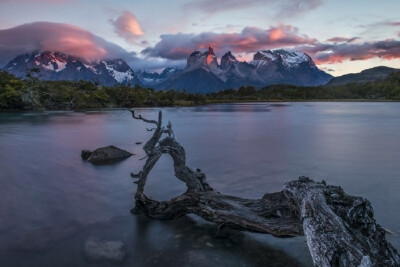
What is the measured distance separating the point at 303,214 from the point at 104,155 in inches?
652

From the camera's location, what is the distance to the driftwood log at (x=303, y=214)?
206 inches

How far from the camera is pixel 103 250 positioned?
325 inches

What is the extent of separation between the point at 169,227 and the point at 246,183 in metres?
6.44

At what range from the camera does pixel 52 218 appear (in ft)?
34.6

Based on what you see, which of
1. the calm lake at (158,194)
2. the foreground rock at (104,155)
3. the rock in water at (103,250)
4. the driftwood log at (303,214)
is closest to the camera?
the driftwood log at (303,214)

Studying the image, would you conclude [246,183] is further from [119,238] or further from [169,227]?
[119,238]

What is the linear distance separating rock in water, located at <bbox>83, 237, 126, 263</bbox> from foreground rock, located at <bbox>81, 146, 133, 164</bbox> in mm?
11417

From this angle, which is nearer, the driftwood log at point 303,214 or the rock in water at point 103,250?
the driftwood log at point 303,214

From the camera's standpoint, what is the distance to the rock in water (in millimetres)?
7848

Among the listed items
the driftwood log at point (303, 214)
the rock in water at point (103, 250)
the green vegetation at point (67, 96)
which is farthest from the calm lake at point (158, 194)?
the green vegetation at point (67, 96)

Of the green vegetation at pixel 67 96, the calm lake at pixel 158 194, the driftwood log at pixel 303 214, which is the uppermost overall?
the green vegetation at pixel 67 96

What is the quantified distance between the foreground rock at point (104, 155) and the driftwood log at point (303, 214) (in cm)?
975

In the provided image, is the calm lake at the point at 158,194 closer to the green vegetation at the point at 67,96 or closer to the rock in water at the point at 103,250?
the rock in water at the point at 103,250

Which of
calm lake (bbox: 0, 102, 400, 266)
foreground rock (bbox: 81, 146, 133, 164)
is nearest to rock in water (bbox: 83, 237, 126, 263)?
calm lake (bbox: 0, 102, 400, 266)
